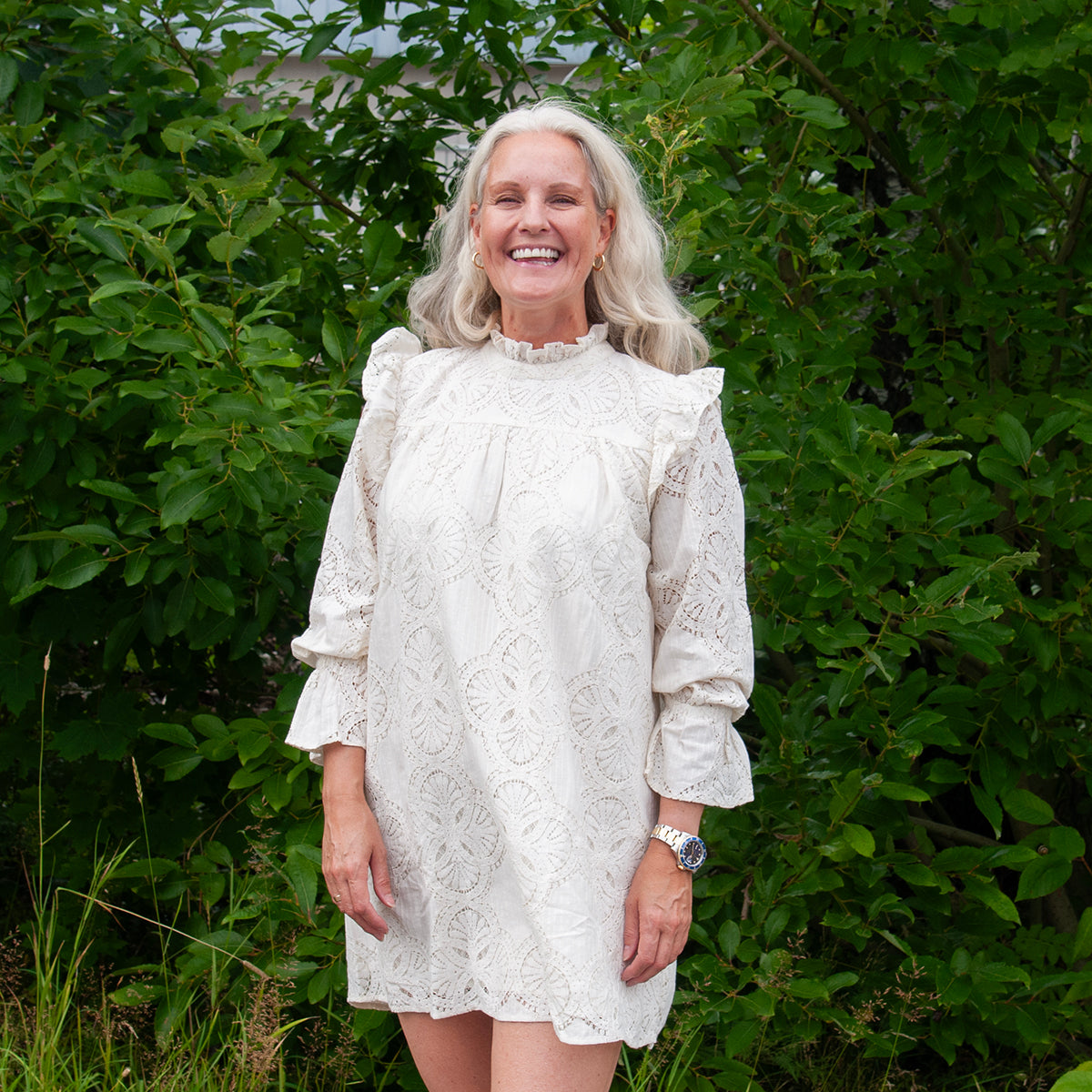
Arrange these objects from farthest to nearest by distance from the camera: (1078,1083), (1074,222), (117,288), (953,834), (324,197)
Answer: (324,197), (1074,222), (953,834), (117,288), (1078,1083)

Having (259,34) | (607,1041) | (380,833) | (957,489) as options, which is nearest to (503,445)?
(380,833)

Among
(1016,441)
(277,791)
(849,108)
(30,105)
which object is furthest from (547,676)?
(849,108)

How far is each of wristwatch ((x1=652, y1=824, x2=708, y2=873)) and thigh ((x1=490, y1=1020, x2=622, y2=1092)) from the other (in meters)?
0.25

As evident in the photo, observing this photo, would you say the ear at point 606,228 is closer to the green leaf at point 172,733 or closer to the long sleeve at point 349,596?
the long sleeve at point 349,596

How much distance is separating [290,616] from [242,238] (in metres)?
1.02

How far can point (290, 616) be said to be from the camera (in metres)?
2.88

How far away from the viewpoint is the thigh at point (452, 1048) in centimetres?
168

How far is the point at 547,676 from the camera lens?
1.56 metres

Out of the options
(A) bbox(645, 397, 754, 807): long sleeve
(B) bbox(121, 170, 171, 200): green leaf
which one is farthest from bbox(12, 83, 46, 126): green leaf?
(A) bbox(645, 397, 754, 807): long sleeve

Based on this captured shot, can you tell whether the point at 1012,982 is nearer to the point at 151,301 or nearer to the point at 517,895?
the point at 517,895

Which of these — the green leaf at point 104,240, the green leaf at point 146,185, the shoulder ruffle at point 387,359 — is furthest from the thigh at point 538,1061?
the green leaf at point 146,185

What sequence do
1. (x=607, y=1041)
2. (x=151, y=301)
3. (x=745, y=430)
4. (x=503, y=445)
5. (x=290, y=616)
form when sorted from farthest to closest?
(x=290, y=616) < (x=745, y=430) < (x=151, y=301) < (x=503, y=445) < (x=607, y=1041)

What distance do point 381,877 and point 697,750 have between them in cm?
47

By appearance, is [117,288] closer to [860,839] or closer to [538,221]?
[538,221]
